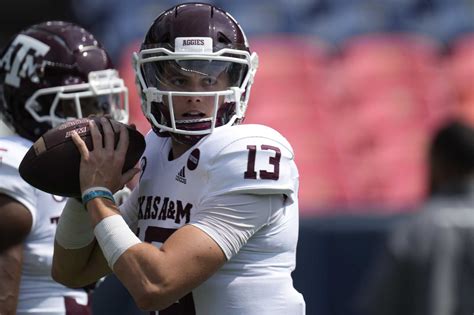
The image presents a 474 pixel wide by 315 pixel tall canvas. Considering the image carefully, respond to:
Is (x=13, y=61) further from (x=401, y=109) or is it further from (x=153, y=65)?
(x=401, y=109)

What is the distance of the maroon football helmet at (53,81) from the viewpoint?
3221 millimetres

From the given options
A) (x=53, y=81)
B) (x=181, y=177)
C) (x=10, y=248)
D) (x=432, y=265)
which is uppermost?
(x=53, y=81)

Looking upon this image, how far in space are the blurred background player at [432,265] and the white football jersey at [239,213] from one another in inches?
45.0

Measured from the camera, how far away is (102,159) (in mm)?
2490

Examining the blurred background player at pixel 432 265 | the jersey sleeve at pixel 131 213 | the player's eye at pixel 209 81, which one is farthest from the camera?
the blurred background player at pixel 432 265

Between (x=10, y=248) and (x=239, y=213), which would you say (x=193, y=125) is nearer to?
(x=239, y=213)

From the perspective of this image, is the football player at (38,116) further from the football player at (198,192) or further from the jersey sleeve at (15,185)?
the football player at (198,192)

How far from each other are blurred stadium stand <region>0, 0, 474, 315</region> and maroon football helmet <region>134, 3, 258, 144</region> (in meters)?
3.39

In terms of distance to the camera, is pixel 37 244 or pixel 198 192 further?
pixel 37 244

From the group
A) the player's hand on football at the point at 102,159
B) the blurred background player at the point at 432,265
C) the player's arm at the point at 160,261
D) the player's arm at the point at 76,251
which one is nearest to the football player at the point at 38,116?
the player's arm at the point at 76,251

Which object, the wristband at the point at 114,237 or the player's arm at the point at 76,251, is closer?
the wristband at the point at 114,237

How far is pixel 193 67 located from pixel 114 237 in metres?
0.45

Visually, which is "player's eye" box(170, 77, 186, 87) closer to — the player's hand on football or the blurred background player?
the player's hand on football

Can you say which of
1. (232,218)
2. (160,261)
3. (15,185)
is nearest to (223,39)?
→ (232,218)
